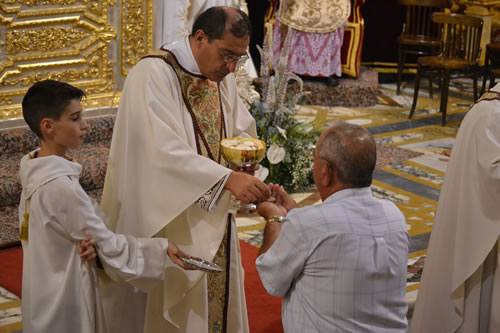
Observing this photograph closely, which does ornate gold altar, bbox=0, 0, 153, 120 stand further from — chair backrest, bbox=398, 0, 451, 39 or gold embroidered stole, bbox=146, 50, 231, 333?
chair backrest, bbox=398, 0, 451, 39

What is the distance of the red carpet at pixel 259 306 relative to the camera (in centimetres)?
419

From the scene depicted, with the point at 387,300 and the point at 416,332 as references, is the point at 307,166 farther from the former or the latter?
the point at 387,300

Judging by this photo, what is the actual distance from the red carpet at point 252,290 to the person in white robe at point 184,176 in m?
0.90

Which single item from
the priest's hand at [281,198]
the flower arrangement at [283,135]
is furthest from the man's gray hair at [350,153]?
the flower arrangement at [283,135]

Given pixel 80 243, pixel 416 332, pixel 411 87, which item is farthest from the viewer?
pixel 411 87

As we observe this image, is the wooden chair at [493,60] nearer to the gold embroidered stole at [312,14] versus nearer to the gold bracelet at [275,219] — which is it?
the gold embroidered stole at [312,14]

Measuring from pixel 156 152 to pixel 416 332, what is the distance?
164 cm

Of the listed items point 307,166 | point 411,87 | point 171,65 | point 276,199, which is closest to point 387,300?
point 276,199

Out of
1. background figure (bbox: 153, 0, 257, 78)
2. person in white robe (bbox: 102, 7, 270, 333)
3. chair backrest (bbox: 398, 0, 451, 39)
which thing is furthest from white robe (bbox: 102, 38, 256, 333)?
chair backrest (bbox: 398, 0, 451, 39)

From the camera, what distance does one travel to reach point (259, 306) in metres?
4.43

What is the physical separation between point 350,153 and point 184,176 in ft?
2.91

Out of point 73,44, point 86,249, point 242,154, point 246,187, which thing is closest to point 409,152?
point 73,44

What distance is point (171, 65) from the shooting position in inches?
121

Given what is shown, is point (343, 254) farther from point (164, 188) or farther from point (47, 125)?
point (47, 125)
